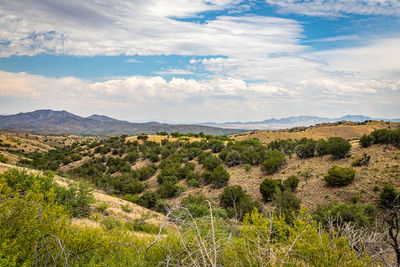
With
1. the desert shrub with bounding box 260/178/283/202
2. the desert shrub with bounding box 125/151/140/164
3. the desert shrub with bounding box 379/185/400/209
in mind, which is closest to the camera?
the desert shrub with bounding box 379/185/400/209

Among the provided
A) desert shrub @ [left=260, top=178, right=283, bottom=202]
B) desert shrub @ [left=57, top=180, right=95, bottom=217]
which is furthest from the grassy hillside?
desert shrub @ [left=57, top=180, right=95, bottom=217]

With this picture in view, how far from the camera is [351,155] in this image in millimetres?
21078

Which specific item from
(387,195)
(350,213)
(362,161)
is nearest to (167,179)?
(350,213)

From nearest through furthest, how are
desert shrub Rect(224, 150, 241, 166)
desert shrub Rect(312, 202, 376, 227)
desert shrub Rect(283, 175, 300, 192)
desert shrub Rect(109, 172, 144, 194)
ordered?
desert shrub Rect(312, 202, 376, 227)
desert shrub Rect(283, 175, 300, 192)
desert shrub Rect(109, 172, 144, 194)
desert shrub Rect(224, 150, 241, 166)

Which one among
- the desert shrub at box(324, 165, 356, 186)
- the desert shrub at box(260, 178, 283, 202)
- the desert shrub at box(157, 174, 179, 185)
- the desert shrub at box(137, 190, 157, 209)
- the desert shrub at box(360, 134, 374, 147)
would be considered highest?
the desert shrub at box(360, 134, 374, 147)

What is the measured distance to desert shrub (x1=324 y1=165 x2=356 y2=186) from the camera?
17.0 m

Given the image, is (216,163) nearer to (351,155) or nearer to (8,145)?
(351,155)

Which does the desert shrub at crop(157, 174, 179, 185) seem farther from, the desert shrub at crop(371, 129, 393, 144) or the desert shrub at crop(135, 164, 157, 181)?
the desert shrub at crop(371, 129, 393, 144)

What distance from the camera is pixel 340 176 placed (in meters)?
17.1

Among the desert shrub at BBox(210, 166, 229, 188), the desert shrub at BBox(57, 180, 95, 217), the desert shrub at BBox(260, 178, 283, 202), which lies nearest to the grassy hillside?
the desert shrub at BBox(260, 178, 283, 202)

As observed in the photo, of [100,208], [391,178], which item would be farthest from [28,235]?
[391,178]

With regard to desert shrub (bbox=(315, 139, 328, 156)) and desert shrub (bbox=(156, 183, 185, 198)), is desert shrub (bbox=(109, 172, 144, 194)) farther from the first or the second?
desert shrub (bbox=(315, 139, 328, 156))

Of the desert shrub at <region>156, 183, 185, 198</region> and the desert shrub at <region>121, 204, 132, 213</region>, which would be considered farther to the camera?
the desert shrub at <region>156, 183, 185, 198</region>

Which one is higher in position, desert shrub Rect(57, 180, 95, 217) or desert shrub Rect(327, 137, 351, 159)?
desert shrub Rect(327, 137, 351, 159)
